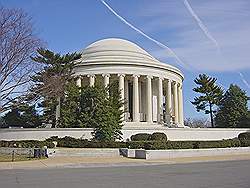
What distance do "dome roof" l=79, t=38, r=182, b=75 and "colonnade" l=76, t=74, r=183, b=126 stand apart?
2168 millimetres

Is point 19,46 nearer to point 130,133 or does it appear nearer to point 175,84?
point 130,133

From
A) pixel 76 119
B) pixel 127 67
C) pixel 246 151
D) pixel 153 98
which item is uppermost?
pixel 127 67

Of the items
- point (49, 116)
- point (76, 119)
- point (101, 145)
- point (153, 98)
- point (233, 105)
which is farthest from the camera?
point (233, 105)

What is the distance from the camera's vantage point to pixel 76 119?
149ft

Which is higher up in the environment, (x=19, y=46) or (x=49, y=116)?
(x=19, y=46)

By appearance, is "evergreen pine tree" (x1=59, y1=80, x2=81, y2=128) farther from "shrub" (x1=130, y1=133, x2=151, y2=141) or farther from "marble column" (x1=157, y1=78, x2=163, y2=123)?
"marble column" (x1=157, y1=78, x2=163, y2=123)

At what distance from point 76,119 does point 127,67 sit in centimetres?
1578

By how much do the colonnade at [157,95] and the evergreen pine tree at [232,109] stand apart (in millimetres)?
7275

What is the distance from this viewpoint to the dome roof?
58531 millimetres

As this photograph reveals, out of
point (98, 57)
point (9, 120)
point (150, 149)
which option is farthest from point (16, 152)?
point (98, 57)

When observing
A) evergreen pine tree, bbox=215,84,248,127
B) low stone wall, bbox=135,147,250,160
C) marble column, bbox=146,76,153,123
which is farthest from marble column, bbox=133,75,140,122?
low stone wall, bbox=135,147,250,160

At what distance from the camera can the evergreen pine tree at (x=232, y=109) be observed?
214 feet

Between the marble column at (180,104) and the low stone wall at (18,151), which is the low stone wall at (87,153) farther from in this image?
the marble column at (180,104)

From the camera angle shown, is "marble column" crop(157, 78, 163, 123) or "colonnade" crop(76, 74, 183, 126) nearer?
"colonnade" crop(76, 74, 183, 126)
